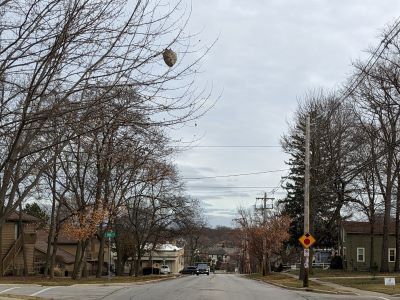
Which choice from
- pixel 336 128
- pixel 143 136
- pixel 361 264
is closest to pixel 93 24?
pixel 143 136

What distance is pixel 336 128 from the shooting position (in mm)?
49656

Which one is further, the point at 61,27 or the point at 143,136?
the point at 143,136

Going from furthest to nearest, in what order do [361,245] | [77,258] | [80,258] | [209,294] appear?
[361,245] → [80,258] → [77,258] → [209,294]

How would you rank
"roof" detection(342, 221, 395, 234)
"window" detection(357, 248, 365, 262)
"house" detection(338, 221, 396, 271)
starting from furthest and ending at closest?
1. "window" detection(357, 248, 365, 262)
2. "roof" detection(342, 221, 395, 234)
3. "house" detection(338, 221, 396, 271)

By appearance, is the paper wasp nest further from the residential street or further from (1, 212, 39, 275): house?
(1, 212, 39, 275): house

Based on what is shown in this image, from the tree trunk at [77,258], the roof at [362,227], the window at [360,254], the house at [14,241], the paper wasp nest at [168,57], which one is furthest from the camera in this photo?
the window at [360,254]

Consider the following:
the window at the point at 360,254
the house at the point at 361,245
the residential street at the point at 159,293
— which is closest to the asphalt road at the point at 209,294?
the residential street at the point at 159,293

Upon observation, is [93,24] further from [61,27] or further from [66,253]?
[66,253]

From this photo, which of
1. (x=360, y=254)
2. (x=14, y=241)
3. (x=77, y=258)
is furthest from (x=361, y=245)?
(x=14, y=241)

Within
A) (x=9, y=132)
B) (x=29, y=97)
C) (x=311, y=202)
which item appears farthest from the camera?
(x=311, y=202)

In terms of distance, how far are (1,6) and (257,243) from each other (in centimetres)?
6252

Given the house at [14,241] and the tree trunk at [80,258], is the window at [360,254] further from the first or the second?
the house at [14,241]

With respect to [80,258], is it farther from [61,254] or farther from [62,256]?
A: [61,254]

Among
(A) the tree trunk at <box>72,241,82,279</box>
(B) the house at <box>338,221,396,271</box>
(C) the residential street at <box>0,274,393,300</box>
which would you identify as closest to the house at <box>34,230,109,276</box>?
(A) the tree trunk at <box>72,241,82,279</box>
